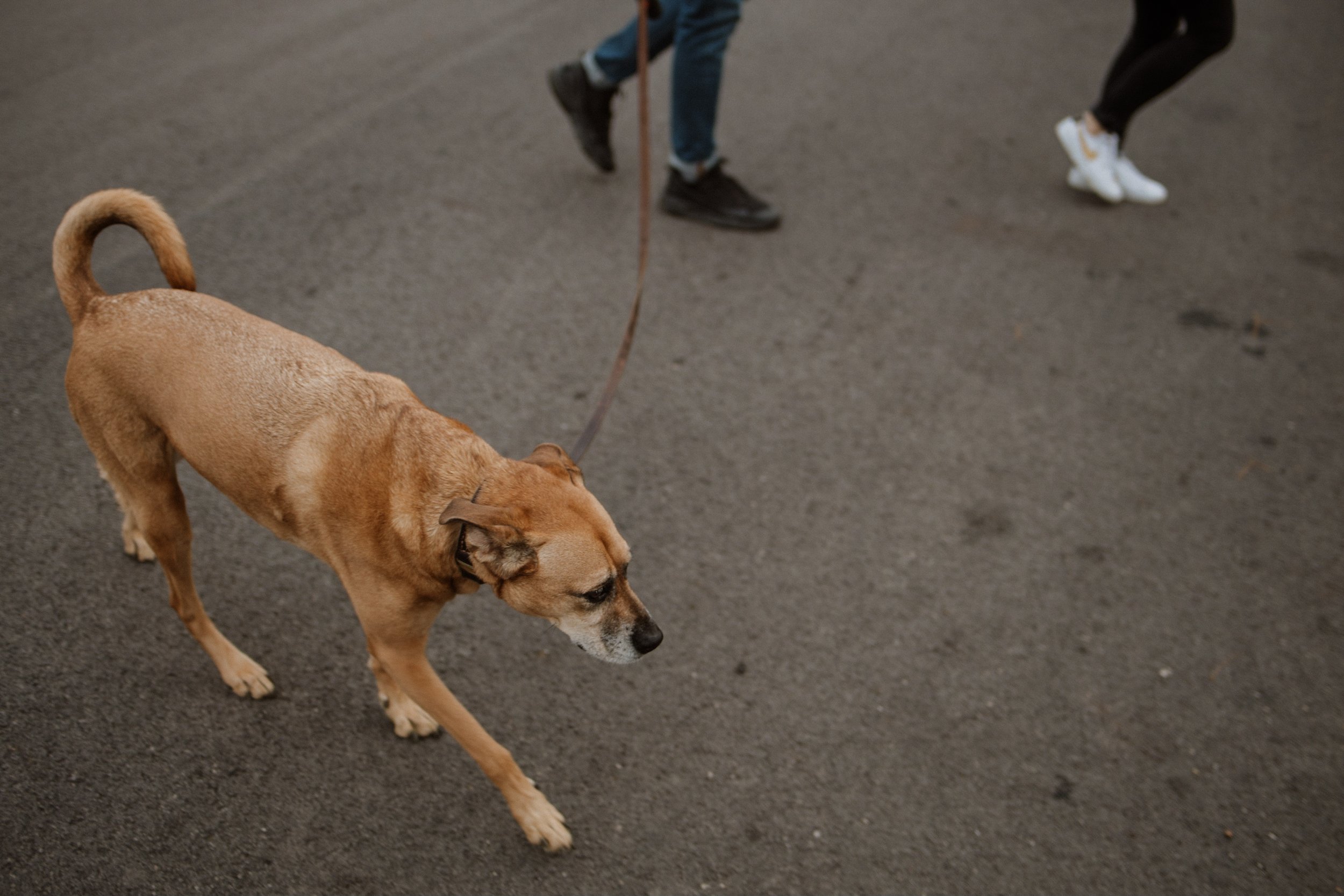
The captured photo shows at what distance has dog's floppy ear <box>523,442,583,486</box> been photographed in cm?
220

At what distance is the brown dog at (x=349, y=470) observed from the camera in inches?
81.0

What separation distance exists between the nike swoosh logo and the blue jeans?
234cm

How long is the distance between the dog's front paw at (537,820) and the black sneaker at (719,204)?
3411 millimetres

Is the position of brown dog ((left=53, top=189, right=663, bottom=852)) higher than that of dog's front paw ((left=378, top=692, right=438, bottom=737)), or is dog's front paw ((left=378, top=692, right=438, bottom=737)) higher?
brown dog ((left=53, top=189, right=663, bottom=852))

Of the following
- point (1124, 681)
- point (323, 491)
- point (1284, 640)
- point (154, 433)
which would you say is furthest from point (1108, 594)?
point (154, 433)

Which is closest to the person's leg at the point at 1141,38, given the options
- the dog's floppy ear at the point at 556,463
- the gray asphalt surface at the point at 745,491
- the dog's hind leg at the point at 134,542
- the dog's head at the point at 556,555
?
the gray asphalt surface at the point at 745,491

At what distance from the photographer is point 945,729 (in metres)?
2.75

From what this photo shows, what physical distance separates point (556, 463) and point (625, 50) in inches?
126

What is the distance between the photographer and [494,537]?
6.34 ft

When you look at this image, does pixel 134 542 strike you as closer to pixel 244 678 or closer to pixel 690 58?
pixel 244 678

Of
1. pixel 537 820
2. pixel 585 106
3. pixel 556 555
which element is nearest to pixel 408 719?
pixel 537 820

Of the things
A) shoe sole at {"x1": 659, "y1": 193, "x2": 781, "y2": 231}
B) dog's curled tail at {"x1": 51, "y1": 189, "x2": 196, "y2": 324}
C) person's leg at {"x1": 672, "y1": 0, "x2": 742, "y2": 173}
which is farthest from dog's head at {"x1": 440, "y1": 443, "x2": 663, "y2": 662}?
shoe sole at {"x1": 659, "y1": 193, "x2": 781, "y2": 231}

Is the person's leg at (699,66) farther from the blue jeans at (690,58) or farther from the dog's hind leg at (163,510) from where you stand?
the dog's hind leg at (163,510)

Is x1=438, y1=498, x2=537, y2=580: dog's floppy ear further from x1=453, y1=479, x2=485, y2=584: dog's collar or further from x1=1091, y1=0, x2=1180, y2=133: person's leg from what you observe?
x1=1091, y1=0, x2=1180, y2=133: person's leg
